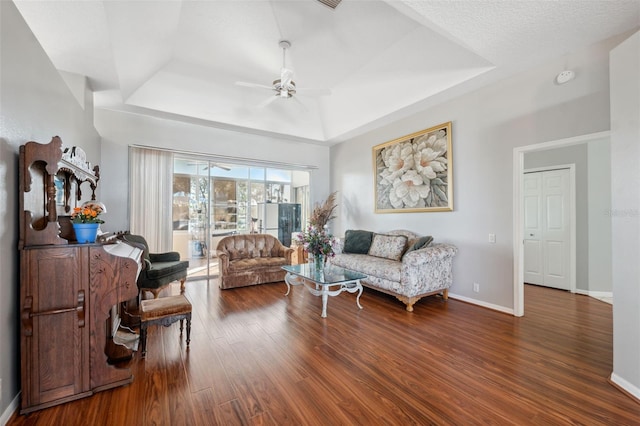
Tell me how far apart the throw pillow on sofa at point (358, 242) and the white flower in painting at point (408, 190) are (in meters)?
0.83

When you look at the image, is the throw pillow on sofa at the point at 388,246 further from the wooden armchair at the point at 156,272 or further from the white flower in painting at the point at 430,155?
the wooden armchair at the point at 156,272

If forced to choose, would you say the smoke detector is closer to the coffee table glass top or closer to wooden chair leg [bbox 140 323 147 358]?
the coffee table glass top

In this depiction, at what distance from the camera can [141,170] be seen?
479 cm

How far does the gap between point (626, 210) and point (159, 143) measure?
622 cm

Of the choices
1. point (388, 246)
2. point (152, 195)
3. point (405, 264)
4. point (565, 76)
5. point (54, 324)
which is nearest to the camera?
point (54, 324)

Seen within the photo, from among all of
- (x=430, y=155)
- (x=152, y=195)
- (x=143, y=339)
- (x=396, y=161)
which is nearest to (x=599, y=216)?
(x=430, y=155)

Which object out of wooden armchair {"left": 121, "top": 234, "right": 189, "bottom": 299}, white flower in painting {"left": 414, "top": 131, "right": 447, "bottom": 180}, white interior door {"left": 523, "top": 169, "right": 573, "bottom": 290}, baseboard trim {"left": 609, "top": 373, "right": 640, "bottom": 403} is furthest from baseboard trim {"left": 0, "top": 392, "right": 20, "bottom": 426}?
white interior door {"left": 523, "top": 169, "right": 573, "bottom": 290}

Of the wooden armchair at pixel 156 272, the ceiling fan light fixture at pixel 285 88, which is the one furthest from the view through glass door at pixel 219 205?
the ceiling fan light fixture at pixel 285 88

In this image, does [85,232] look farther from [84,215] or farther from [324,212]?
[324,212]

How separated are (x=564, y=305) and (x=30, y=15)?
6.86 m

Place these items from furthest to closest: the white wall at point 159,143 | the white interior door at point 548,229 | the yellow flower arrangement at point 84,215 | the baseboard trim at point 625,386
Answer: the white interior door at point 548,229, the white wall at point 159,143, the yellow flower arrangement at point 84,215, the baseboard trim at point 625,386

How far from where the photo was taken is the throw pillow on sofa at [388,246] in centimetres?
453

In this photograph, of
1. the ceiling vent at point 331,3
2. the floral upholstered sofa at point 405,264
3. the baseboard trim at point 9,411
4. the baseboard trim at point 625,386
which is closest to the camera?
the baseboard trim at point 9,411

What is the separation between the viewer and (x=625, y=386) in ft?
6.51
